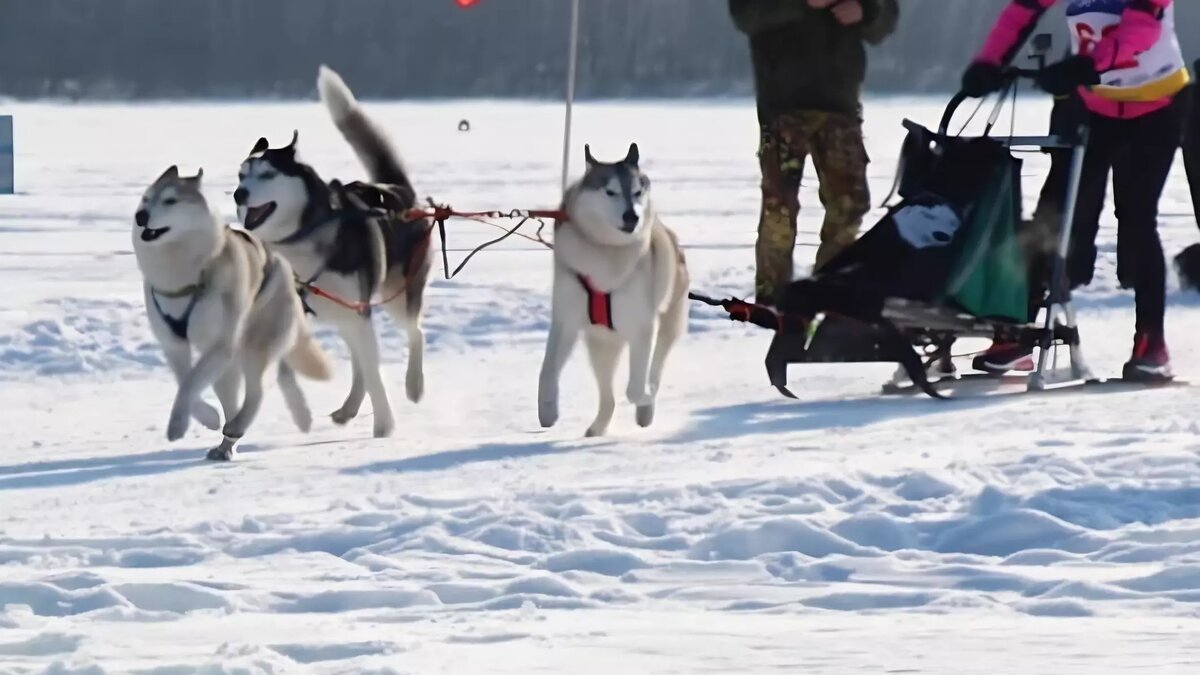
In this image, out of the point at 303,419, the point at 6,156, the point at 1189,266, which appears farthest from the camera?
the point at 6,156

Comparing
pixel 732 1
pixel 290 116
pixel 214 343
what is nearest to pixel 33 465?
pixel 214 343

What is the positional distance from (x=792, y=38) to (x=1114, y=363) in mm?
1343

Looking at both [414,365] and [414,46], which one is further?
[414,46]

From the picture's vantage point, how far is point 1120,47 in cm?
500

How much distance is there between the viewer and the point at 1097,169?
5215 mm

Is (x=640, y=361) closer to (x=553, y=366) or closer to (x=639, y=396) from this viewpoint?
(x=639, y=396)

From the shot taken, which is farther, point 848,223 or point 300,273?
point 848,223

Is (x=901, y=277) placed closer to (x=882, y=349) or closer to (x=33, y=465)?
(x=882, y=349)

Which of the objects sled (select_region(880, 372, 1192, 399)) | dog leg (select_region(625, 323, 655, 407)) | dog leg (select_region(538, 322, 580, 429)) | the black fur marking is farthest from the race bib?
the black fur marking

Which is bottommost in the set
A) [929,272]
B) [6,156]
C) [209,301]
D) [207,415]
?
→ [6,156]

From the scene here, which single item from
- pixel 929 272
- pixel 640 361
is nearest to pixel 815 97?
pixel 929 272

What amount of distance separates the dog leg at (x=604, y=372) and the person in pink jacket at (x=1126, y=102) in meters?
1.05

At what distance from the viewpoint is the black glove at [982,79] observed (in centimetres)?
500

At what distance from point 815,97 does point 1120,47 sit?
3.80 feet
